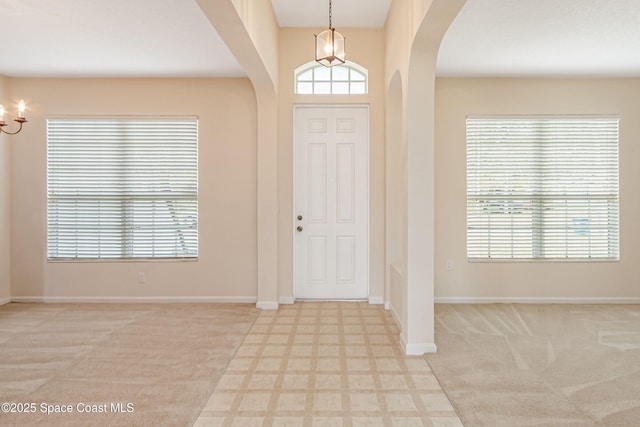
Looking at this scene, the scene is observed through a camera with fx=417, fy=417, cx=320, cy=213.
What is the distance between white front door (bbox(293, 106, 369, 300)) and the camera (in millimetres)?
5039

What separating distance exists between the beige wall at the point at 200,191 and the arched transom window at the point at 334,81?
0.67m

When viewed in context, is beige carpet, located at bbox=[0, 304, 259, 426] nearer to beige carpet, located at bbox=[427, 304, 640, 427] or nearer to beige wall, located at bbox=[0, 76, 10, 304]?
beige wall, located at bbox=[0, 76, 10, 304]

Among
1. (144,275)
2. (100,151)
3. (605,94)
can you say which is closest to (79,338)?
(144,275)

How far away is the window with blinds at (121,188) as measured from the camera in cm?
516

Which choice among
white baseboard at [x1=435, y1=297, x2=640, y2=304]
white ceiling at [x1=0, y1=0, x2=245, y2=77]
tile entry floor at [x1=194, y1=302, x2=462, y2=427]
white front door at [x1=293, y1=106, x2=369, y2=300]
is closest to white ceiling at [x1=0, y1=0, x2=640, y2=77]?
white ceiling at [x1=0, y1=0, x2=245, y2=77]

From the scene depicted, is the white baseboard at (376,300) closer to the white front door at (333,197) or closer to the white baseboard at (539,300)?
the white front door at (333,197)

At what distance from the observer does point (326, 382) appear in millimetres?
2861

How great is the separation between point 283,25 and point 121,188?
9.16 ft

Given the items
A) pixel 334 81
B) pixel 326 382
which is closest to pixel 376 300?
pixel 326 382

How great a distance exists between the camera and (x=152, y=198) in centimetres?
518

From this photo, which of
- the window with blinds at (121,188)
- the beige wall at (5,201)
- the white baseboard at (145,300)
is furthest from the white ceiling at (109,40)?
the white baseboard at (145,300)

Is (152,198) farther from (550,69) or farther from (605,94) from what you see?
(605,94)

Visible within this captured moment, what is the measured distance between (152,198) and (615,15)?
5082mm

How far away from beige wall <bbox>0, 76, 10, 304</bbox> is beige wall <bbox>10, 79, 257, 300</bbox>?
7 cm
